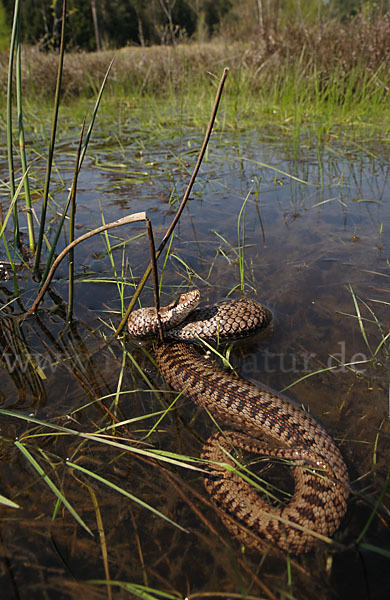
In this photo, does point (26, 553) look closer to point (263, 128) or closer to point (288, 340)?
point (288, 340)

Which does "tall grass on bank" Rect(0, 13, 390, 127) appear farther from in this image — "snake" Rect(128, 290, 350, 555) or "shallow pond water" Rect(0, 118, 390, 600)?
"snake" Rect(128, 290, 350, 555)

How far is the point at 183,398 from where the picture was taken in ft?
9.21

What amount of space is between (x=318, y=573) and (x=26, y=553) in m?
1.29

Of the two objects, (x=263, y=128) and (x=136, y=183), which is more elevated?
(x=263, y=128)

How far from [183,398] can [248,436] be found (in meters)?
0.51

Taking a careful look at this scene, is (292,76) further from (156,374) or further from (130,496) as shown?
(130,496)

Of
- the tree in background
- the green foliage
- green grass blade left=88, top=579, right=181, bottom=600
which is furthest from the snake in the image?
the green foliage

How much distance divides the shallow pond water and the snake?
0.08 m

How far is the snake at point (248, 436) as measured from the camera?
1.98 metres

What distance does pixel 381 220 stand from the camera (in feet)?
16.1

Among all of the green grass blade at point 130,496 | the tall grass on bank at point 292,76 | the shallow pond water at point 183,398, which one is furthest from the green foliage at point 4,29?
the green grass blade at point 130,496

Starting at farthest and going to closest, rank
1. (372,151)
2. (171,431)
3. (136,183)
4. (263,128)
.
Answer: (263,128), (372,151), (136,183), (171,431)

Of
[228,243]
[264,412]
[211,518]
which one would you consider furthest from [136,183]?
[211,518]

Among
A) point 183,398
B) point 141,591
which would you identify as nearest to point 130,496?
point 141,591
